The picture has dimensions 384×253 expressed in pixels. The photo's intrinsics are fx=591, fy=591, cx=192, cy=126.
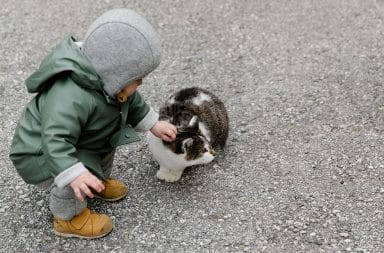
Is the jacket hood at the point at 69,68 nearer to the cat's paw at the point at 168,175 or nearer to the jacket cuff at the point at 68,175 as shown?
the jacket cuff at the point at 68,175

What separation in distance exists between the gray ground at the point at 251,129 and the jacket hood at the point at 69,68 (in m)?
0.82

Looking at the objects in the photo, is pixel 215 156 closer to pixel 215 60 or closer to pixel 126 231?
pixel 126 231

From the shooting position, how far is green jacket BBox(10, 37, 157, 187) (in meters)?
2.51

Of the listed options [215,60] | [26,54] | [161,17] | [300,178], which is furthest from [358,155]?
[26,54]

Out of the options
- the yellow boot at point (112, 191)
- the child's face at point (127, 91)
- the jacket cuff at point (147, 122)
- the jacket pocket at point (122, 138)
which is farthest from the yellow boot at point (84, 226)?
the child's face at point (127, 91)

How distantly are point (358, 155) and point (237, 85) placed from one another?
→ 104 centimetres

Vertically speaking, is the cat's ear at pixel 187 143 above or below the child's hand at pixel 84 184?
below

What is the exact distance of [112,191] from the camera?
3.15 metres

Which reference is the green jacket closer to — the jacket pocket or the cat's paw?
the jacket pocket

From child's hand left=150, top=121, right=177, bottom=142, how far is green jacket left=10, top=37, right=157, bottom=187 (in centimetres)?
16

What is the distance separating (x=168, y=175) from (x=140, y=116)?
0.47 meters

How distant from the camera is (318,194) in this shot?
3.19 m

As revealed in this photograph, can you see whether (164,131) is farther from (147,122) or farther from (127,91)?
(127,91)

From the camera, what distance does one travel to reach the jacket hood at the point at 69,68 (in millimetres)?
2562
